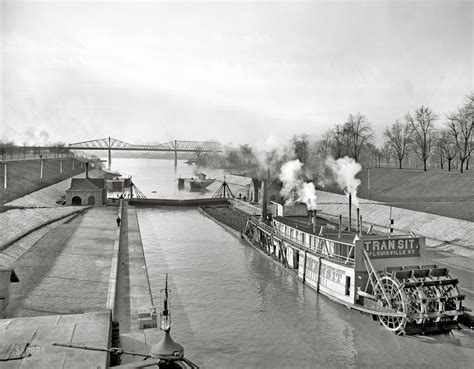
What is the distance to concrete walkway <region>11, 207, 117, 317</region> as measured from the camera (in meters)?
21.3

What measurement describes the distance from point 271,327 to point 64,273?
14514 millimetres

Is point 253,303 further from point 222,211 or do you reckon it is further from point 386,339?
point 222,211

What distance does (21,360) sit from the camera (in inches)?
555

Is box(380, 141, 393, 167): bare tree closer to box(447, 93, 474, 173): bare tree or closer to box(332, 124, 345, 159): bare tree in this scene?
box(332, 124, 345, 159): bare tree

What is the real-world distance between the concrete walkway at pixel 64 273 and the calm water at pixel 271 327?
Answer: 458 cm

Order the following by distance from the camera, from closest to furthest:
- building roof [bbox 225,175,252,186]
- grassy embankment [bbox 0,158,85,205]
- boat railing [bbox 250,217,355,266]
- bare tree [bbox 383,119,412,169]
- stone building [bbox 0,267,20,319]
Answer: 1. stone building [bbox 0,267,20,319]
2. boat railing [bbox 250,217,355,266]
3. grassy embankment [bbox 0,158,85,205]
4. bare tree [bbox 383,119,412,169]
5. building roof [bbox 225,175,252,186]

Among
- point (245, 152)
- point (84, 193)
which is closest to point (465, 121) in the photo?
point (84, 193)

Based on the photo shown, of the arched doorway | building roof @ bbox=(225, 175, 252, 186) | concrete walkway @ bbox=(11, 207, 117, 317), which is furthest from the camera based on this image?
building roof @ bbox=(225, 175, 252, 186)

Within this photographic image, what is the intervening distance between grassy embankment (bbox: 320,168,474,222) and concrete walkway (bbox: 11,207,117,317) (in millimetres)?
37867

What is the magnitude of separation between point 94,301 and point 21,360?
808cm

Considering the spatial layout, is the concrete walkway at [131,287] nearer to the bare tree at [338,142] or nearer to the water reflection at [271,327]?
the water reflection at [271,327]

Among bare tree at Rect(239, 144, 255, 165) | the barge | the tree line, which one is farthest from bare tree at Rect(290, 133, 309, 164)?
the barge

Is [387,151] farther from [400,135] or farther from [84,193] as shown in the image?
[84,193]

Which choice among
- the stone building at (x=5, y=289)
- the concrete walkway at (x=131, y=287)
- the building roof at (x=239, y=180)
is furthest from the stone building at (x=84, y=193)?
the building roof at (x=239, y=180)
